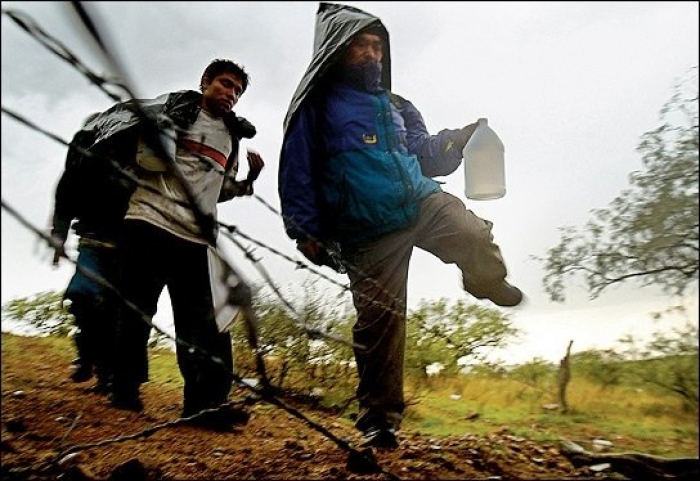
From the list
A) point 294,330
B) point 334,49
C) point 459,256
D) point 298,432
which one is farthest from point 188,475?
point 334,49

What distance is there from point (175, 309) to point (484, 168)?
867mm

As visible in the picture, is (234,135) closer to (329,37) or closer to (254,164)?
(254,164)


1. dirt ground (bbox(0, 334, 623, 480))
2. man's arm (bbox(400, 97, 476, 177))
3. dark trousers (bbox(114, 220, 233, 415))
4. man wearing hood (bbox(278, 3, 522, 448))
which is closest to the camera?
dirt ground (bbox(0, 334, 623, 480))

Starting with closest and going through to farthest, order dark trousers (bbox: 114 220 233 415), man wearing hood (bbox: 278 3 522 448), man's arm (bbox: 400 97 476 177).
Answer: man wearing hood (bbox: 278 3 522 448) < dark trousers (bbox: 114 220 233 415) < man's arm (bbox: 400 97 476 177)

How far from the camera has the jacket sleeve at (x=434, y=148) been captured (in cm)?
158

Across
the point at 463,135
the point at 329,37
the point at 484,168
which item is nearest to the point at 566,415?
the point at 484,168

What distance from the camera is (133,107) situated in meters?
0.41

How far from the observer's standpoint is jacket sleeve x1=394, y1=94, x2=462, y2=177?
158 centimetres

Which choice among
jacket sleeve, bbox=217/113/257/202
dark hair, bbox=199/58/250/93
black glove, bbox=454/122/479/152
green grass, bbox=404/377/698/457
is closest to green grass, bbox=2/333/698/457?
green grass, bbox=404/377/698/457

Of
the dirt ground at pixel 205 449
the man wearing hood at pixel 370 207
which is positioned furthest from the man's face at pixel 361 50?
the dirt ground at pixel 205 449

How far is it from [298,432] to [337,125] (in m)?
0.77

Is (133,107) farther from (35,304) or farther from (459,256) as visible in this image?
(35,304)

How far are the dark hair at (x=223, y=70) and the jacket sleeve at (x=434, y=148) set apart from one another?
16.5 inches

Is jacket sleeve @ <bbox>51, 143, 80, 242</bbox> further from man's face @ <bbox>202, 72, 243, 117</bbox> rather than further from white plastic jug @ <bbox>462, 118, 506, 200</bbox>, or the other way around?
white plastic jug @ <bbox>462, 118, 506, 200</bbox>
